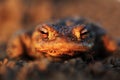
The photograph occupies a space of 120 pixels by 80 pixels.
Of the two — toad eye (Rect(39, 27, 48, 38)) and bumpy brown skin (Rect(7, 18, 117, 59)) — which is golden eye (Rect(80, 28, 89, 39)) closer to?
bumpy brown skin (Rect(7, 18, 117, 59))

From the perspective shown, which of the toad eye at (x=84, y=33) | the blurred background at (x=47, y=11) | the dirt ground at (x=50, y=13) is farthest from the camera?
the blurred background at (x=47, y=11)

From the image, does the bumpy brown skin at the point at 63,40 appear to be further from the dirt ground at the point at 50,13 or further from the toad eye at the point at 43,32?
the dirt ground at the point at 50,13

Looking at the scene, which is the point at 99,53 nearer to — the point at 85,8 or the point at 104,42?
the point at 104,42

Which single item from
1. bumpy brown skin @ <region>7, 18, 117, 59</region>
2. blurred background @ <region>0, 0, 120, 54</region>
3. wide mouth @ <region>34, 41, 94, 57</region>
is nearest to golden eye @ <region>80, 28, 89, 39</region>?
bumpy brown skin @ <region>7, 18, 117, 59</region>

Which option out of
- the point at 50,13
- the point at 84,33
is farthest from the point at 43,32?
the point at 50,13

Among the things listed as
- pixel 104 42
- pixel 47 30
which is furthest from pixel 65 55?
pixel 104 42

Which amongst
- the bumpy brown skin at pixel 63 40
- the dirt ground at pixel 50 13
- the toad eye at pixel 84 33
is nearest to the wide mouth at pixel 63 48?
the bumpy brown skin at pixel 63 40
